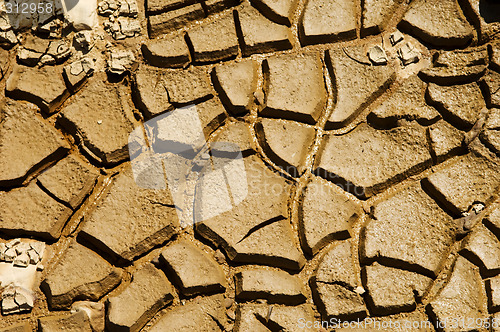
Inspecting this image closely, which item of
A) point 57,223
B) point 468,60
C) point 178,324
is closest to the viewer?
point 178,324

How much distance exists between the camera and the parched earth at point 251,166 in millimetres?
2188

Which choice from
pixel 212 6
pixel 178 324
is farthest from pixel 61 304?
pixel 212 6

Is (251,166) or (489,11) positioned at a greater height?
(489,11)

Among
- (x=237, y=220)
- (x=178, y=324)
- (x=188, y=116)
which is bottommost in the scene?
(x=178, y=324)

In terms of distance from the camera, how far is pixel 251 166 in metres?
2.36

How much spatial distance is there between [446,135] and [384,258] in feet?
2.22

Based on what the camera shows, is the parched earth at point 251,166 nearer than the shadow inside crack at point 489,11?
Yes

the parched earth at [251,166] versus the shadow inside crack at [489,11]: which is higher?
the shadow inside crack at [489,11]

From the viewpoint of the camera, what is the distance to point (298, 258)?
222 cm

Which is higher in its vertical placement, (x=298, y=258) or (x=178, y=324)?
(x=298, y=258)

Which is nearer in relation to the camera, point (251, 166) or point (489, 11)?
point (251, 166)

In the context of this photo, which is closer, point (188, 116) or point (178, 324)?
point (178, 324)

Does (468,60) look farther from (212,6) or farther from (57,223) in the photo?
(57,223)

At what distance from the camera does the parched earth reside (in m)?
2.19
